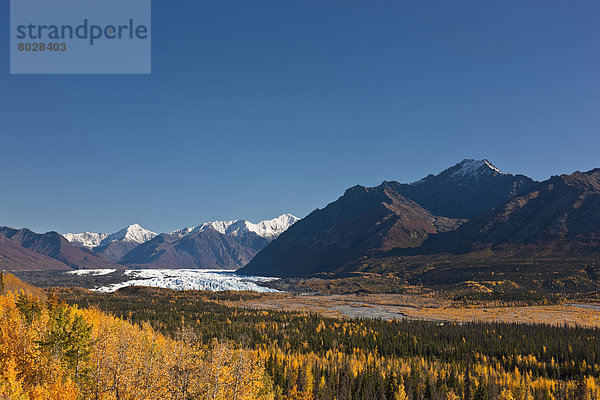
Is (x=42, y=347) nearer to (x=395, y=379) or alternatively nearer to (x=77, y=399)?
(x=77, y=399)

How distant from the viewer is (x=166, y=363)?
1575 inches

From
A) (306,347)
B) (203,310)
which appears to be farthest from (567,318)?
(203,310)

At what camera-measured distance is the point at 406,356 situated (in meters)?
Answer: 112

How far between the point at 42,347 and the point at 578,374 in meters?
117

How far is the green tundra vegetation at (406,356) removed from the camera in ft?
267

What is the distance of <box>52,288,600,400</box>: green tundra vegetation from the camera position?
81.2 m

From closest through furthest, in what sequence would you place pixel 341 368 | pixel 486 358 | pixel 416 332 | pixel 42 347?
pixel 42 347
pixel 341 368
pixel 486 358
pixel 416 332

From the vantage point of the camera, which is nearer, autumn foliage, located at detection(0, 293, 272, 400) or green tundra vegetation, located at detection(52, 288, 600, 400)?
autumn foliage, located at detection(0, 293, 272, 400)

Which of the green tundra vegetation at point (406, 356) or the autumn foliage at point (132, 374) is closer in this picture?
the autumn foliage at point (132, 374)

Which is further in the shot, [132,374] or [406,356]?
[406,356]

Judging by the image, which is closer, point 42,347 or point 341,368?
point 42,347

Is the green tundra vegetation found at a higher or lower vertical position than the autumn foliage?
lower

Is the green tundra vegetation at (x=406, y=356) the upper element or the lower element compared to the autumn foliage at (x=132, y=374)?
lower

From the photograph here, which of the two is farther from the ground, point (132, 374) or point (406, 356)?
point (132, 374)
